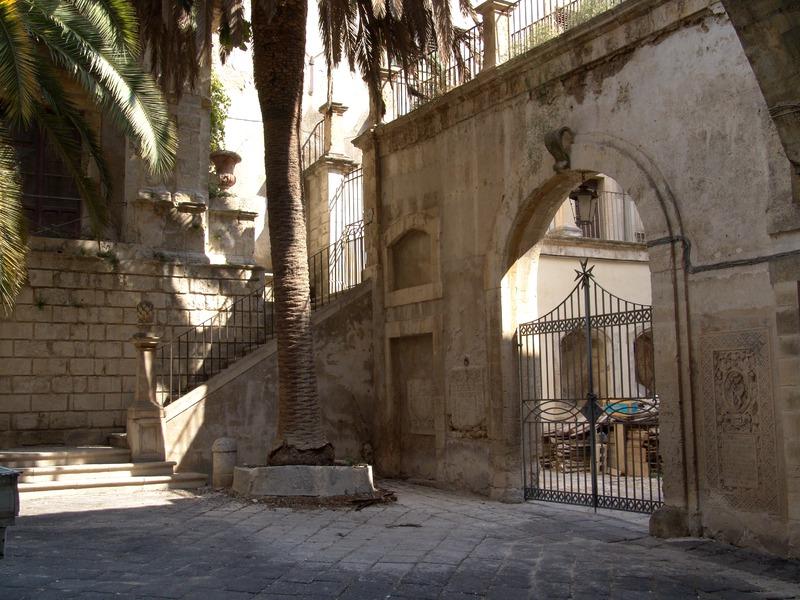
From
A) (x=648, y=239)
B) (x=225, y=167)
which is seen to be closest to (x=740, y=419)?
(x=648, y=239)

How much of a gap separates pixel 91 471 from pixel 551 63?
321 inches

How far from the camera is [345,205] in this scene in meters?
20.6

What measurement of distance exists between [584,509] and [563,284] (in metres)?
8.61

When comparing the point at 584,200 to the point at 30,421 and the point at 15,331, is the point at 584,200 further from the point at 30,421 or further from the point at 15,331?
the point at 30,421

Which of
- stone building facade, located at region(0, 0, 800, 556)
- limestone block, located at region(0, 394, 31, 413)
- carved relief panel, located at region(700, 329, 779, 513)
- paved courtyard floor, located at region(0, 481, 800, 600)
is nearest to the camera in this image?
paved courtyard floor, located at region(0, 481, 800, 600)

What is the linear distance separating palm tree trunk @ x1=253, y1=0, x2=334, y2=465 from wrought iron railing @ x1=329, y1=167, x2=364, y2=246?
7.72 m

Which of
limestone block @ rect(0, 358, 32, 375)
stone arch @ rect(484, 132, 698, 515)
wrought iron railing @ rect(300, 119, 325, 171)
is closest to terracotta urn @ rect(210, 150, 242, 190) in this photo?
wrought iron railing @ rect(300, 119, 325, 171)

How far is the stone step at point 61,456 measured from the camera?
40.3ft

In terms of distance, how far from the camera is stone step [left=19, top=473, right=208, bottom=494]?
37.4 feet

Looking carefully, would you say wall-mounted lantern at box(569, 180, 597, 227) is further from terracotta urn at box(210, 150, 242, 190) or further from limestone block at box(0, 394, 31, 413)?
limestone block at box(0, 394, 31, 413)

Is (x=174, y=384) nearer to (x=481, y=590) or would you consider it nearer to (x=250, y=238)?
(x=250, y=238)

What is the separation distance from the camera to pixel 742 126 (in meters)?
8.67

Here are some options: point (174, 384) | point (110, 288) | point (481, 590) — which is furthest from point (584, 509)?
point (110, 288)

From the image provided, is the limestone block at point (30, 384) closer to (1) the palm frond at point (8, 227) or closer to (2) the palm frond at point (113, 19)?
(1) the palm frond at point (8, 227)
